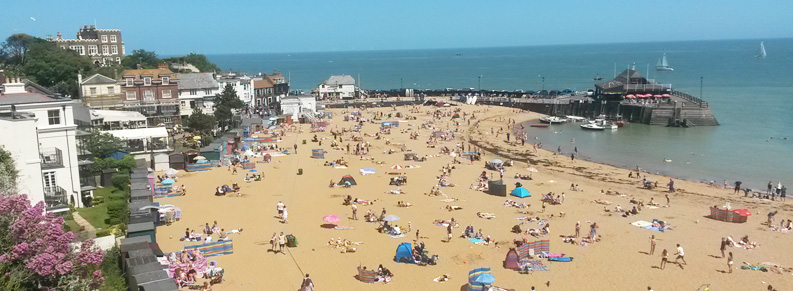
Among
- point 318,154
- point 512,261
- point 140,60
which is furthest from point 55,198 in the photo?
point 140,60

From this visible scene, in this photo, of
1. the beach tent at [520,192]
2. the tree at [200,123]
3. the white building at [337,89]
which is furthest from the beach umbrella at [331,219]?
the white building at [337,89]

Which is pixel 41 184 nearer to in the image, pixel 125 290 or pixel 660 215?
pixel 125 290

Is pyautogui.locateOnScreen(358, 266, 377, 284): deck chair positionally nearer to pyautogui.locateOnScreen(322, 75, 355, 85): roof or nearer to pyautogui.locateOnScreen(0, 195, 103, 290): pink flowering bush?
pyautogui.locateOnScreen(0, 195, 103, 290): pink flowering bush

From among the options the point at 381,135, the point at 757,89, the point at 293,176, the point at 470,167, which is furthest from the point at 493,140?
the point at 757,89

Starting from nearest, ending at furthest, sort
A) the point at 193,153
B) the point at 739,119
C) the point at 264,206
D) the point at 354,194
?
the point at 264,206, the point at 354,194, the point at 193,153, the point at 739,119

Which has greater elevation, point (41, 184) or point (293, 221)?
point (41, 184)

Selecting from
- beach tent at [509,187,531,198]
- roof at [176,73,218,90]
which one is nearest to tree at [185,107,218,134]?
roof at [176,73,218,90]
